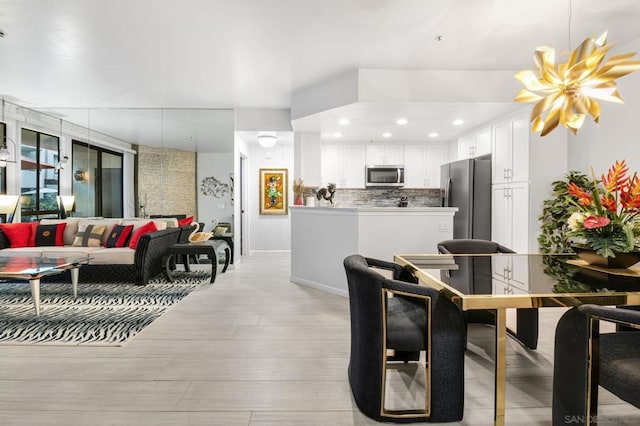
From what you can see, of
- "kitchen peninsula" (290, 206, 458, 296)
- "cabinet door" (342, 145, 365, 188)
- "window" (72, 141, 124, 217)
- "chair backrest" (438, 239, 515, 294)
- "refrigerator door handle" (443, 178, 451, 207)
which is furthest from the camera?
"cabinet door" (342, 145, 365, 188)

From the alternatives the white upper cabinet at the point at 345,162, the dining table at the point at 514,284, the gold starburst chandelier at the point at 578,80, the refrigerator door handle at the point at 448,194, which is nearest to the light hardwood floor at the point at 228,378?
the dining table at the point at 514,284

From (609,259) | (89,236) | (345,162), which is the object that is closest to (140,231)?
(89,236)

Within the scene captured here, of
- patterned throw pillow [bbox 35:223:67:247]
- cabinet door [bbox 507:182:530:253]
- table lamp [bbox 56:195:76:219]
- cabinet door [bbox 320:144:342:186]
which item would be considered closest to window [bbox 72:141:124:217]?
table lamp [bbox 56:195:76:219]

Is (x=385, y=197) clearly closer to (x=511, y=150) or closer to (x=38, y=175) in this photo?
(x=511, y=150)

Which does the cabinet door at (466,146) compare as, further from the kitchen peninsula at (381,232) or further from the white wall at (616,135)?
the kitchen peninsula at (381,232)

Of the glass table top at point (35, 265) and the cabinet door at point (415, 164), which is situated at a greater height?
the cabinet door at point (415, 164)

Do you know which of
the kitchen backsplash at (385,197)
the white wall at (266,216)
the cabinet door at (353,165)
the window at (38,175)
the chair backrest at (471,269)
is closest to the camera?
the chair backrest at (471,269)

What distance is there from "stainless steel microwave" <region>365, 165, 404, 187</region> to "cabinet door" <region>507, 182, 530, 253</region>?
2.12m

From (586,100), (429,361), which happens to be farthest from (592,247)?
(429,361)

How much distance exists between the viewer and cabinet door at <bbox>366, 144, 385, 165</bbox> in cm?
639

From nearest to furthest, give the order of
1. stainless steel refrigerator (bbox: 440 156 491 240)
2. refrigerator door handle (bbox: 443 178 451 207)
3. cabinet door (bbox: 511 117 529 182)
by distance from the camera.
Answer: cabinet door (bbox: 511 117 529 182) < stainless steel refrigerator (bbox: 440 156 491 240) < refrigerator door handle (bbox: 443 178 451 207)

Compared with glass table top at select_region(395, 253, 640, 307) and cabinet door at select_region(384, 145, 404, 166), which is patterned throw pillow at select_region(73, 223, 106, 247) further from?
cabinet door at select_region(384, 145, 404, 166)

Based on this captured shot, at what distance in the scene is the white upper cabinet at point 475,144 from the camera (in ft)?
16.2

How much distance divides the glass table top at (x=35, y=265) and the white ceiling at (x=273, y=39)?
7.37 ft
